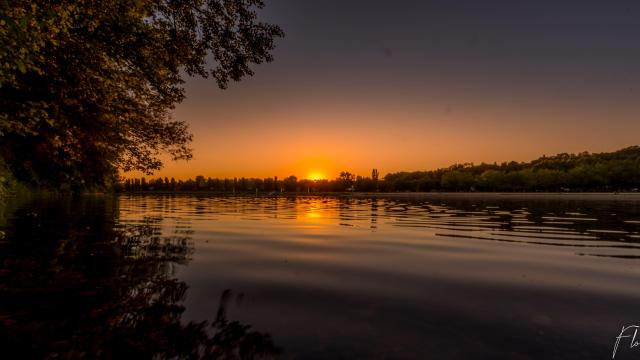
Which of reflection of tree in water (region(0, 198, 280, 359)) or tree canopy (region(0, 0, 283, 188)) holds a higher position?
tree canopy (region(0, 0, 283, 188))

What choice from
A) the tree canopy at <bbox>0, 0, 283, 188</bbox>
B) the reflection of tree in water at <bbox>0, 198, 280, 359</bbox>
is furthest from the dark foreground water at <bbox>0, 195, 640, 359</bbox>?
the tree canopy at <bbox>0, 0, 283, 188</bbox>

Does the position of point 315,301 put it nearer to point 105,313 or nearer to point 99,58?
point 105,313

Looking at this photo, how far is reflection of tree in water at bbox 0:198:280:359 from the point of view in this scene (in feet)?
21.1

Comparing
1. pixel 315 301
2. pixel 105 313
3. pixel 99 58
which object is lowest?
pixel 315 301

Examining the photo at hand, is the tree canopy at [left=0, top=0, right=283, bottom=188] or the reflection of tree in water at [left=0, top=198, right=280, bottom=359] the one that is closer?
the reflection of tree in water at [left=0, top=198, right=280, bottom=359]

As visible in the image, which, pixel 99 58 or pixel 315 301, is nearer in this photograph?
pixel 315 301

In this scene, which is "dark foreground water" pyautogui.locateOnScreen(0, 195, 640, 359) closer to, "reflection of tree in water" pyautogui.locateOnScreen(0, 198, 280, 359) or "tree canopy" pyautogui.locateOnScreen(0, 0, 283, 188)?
"reflection of tree in water" pyautogui.locateOnScreen(0, 198, 280, 359)

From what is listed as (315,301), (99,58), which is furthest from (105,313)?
(99,58)

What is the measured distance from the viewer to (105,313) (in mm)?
8031

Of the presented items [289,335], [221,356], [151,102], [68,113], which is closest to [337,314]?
[289,335]

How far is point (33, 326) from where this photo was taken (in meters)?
7.27

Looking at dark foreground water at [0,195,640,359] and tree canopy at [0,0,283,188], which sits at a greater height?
tree canopy at [0,0,283,188]

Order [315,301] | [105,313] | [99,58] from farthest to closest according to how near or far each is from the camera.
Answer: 1. [99,58]
2. [315,301]
3. [105,313]

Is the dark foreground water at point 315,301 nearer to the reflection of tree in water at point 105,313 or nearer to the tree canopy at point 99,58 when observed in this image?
the reflection of tree in water at point 105,313
